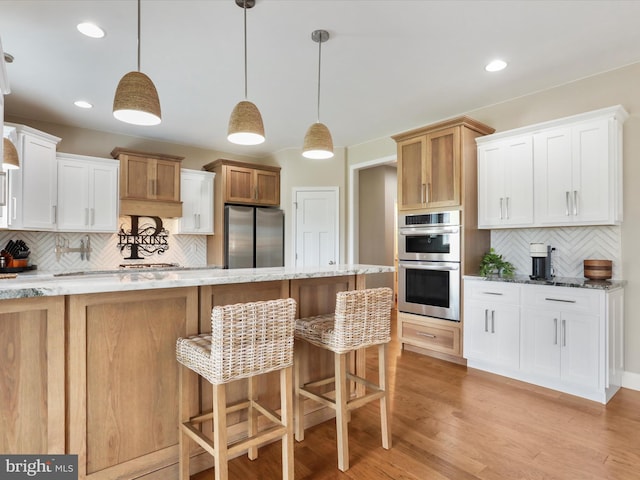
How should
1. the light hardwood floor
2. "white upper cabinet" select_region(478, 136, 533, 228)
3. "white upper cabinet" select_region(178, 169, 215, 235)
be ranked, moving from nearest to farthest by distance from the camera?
1. the light hardwood floor
2. "white upper cabinet" select_region(478, 136, 533, 228)
3. "white upper cabinet" select_region(178, 169, 215, 235)

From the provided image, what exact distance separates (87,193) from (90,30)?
241 cm

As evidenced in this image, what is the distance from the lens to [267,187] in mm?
5703

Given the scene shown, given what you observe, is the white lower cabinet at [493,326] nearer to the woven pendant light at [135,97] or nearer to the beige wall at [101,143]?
the woven pendant light at [135,97]

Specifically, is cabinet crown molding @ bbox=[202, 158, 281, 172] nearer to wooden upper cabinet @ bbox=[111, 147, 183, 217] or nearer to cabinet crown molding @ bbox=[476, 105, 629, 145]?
wooden upper cabinet @ bbox=[111, 147, 183, 217]

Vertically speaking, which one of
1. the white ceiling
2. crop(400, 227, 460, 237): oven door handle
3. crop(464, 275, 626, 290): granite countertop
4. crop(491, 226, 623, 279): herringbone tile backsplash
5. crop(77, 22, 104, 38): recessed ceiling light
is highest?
the white ceiling

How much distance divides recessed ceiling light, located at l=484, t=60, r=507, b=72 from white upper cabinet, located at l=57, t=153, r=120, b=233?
14.2ft

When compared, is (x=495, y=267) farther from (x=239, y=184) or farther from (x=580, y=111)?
(x=239, y=184)

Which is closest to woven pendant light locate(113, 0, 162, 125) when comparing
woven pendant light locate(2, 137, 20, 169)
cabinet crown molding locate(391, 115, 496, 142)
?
woven pendant light locate(2, 137, 20, 169)

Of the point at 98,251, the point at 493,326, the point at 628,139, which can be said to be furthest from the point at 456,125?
the point at 98,251

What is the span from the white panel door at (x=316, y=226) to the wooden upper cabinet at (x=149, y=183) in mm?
1763

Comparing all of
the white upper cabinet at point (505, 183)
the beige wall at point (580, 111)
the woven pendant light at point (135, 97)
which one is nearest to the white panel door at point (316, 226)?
the beige wall at point (580, 111)

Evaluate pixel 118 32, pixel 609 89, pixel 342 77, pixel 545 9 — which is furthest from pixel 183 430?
pixel 609 89

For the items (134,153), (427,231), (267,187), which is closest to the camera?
(427,231)

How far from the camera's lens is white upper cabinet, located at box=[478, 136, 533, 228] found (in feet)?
11.2
